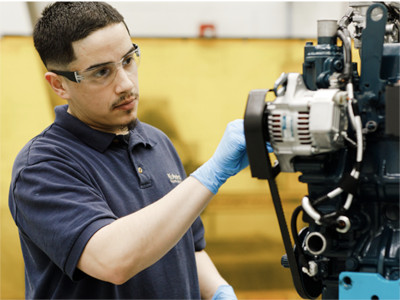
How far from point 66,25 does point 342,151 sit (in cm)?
86

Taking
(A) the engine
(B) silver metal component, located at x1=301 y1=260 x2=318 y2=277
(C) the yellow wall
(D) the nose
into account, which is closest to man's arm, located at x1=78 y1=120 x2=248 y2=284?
(A) the engine

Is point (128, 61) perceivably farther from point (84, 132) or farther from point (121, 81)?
point (84, 132)

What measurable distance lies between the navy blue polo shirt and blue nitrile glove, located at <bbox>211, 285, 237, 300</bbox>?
0.20ft

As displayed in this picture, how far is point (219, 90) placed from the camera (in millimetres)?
3043

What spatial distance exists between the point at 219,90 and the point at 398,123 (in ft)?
6.80

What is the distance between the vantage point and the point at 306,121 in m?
1.02

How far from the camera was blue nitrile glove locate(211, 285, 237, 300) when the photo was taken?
64.5 inches

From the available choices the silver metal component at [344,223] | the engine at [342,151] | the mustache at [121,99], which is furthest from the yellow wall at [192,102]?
the silver metal component at [344,223]

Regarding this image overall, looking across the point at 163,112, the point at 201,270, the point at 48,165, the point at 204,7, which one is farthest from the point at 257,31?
the point at 48,165

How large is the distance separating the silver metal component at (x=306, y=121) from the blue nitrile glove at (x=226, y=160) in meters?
0.18

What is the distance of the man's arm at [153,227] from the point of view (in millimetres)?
1224

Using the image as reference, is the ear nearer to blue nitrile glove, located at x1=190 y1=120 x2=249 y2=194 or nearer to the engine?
blue nitrile glove, located at x1=190 y1=120 x2=249 y2=194

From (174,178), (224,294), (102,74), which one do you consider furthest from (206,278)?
(102,74)

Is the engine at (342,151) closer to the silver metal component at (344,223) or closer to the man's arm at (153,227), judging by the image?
the silver metal component at (344,223)
